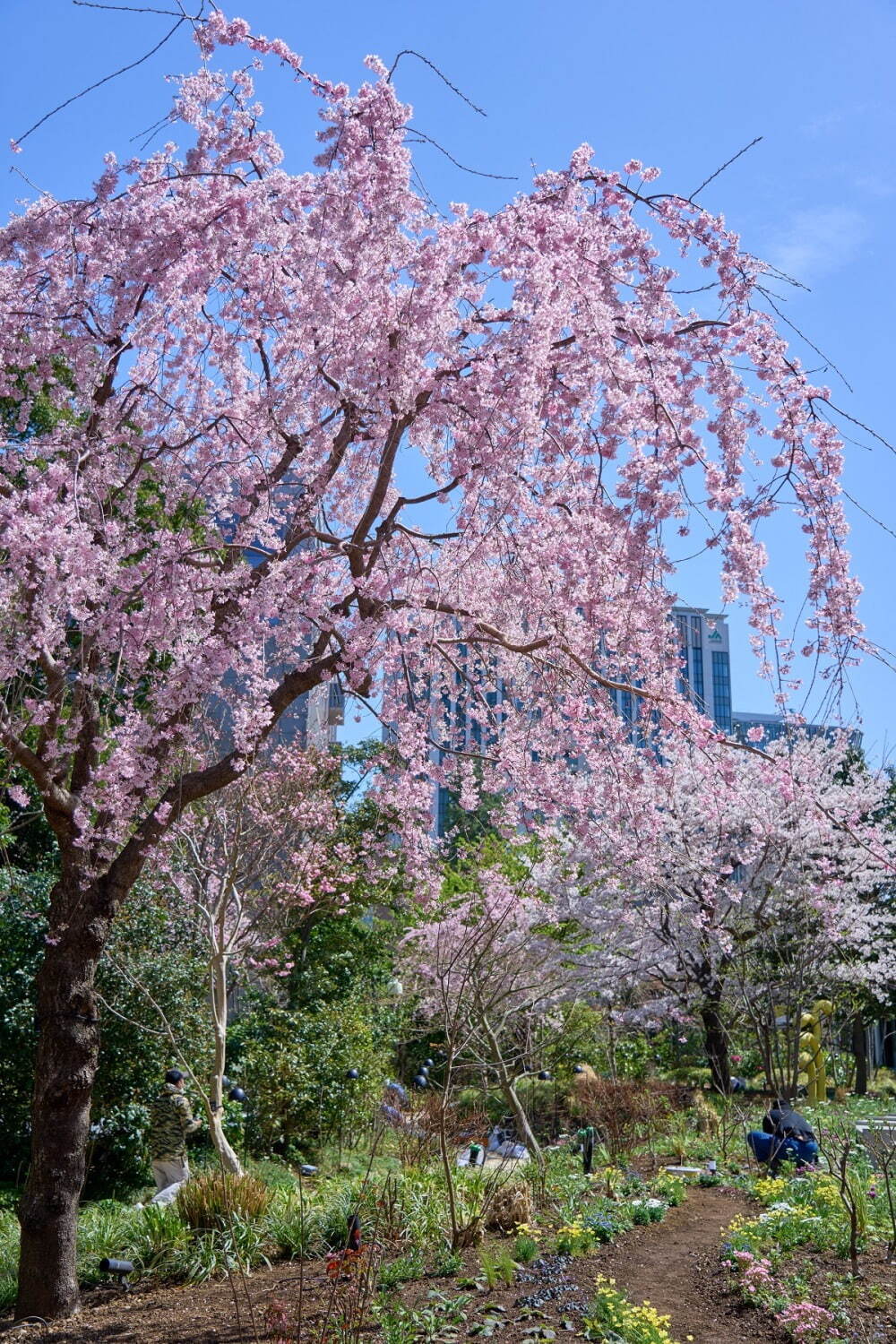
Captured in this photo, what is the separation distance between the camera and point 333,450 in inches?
209

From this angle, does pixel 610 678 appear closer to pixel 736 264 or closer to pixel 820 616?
pixel 820 616

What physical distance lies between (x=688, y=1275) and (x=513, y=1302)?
3.36 ft

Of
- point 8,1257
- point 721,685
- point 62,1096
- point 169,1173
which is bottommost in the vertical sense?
point 8,1257

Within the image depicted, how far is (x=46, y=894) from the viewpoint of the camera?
10070 mm

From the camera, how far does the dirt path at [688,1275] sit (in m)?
4.43

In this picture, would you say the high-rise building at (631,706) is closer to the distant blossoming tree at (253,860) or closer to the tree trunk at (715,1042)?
the distant blossoming tree at (253,860)

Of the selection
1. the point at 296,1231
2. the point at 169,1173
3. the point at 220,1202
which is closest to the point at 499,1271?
the point at 296,1231

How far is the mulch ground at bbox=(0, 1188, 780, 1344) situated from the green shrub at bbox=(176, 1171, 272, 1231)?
1.57ft

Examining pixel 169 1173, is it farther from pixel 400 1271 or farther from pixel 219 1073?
pixel 400 1271

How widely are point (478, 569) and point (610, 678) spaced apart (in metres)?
0.97

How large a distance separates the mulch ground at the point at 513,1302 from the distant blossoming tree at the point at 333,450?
1.47ft

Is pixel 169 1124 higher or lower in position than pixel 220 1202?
lower

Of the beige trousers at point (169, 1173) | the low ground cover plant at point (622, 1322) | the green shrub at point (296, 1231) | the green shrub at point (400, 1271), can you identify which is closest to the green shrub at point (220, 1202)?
the green shrub at point (296, 1231)

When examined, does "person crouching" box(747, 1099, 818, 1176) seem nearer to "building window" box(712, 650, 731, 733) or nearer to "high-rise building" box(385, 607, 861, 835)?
"high-rise building" box(385, 607, 861, 835)
